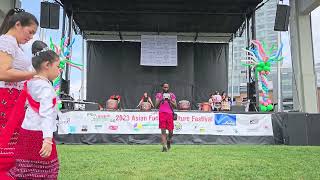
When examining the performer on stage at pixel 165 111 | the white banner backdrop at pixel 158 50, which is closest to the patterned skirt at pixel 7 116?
the performer on stage at pixel 165 111

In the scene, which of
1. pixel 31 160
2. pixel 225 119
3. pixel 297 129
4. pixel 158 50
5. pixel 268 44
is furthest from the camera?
pixel 158 50

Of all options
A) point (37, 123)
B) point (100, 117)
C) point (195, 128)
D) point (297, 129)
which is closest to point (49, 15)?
point (100, 117)

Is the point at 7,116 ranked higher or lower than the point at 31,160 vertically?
higher

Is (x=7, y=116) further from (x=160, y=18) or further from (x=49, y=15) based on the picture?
(x=160, y=18)

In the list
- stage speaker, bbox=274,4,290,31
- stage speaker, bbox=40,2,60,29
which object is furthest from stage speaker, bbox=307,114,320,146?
stage speaker, bbox=40,2,60,29

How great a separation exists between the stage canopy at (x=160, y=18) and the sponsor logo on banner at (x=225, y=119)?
24.8 feet

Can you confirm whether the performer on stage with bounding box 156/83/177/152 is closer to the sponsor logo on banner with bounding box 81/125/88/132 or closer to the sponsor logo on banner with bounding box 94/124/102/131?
the sponsor logo on banner with bounding box 94/124/102/131

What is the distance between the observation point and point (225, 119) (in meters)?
13.0

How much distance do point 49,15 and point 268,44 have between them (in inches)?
406

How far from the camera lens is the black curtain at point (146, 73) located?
2294cm

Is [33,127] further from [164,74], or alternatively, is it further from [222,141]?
[164,74]

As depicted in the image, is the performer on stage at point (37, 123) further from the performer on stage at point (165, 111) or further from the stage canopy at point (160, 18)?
the stage canopy at point (160, 18)

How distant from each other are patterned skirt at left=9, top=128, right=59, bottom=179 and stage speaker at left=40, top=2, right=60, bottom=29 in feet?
46.6

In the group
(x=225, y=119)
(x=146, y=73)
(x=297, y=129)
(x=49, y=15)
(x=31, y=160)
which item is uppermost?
(x=49, y=15)
